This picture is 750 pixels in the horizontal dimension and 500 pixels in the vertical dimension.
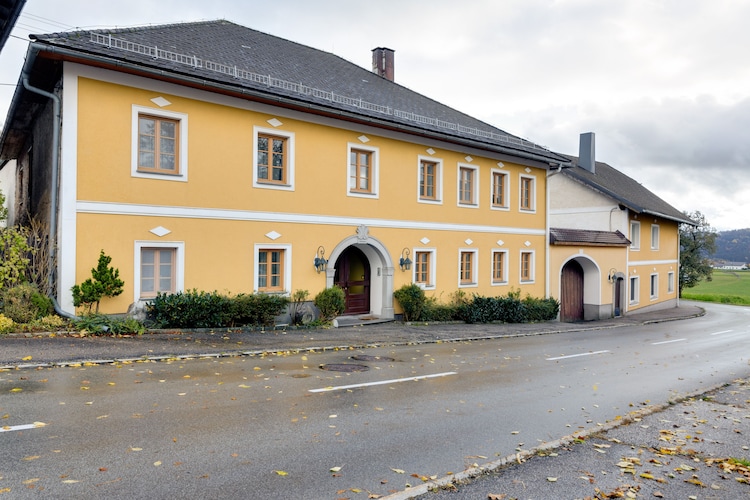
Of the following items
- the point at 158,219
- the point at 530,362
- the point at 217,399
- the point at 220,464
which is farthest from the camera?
the point at 158,219

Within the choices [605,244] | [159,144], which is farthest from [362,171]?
[605,244]

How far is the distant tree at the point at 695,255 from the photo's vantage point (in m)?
46.1

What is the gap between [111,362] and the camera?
9.34 meters

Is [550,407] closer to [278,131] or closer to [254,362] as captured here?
[254,362]

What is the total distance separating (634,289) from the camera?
31.8 meters

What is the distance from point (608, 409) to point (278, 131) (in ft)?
37.6

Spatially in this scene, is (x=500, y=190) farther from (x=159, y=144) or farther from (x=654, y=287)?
(x=654, y=287)

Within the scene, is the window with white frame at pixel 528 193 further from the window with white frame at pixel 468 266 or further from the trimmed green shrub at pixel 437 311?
the trimmed green shrub at pixel 437 311

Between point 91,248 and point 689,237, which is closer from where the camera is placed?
point 91,248

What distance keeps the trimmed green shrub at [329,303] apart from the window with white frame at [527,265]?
10540 millimetres

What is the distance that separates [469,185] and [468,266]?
315 centimetres

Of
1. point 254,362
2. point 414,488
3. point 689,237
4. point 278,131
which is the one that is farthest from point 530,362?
point 689,237

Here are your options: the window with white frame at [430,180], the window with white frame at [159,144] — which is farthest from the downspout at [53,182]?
the window with white frame at [430,180]

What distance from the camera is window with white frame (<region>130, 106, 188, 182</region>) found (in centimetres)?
1327
